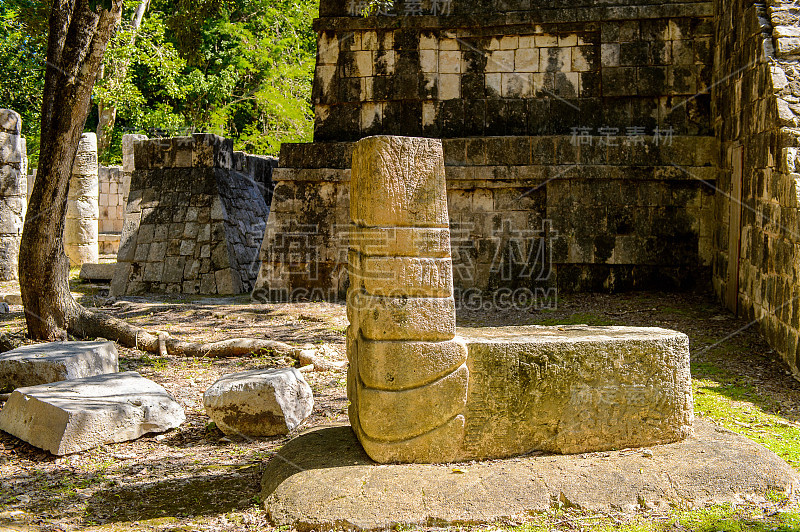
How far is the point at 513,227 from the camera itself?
31.4 ft

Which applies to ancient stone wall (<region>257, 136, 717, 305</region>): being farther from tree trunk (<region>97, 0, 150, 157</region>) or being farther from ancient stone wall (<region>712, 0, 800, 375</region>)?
tree trunk (<region>97, 0, 150, 157</region>)

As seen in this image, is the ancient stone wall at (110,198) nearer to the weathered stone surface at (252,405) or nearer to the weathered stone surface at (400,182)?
the weathered stone surface at (252,405)

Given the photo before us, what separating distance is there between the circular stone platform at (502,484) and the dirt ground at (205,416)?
10.7 inches

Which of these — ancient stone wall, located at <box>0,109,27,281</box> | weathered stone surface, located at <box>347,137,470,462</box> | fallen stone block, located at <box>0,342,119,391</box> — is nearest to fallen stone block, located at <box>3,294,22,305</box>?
ancient stone wall, located at <box>0,109,27,281</box>

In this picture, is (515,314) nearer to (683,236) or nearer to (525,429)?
(683,236)

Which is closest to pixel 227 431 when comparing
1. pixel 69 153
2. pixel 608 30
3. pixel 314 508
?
pixel 314 508

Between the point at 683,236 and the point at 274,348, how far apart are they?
549 cm

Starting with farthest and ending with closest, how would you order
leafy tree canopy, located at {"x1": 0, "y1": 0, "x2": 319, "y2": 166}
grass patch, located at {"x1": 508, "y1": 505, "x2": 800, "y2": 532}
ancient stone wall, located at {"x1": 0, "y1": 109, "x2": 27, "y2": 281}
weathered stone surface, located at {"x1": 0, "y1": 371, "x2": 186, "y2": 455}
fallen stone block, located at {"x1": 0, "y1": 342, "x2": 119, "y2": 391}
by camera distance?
leafy tree canopy, located at {"x1": 0, "y1": 0, "x2": 319, "y2": 166} → ancient stone wall, located at {"x1": 0, "y1": 109, "x2": 27, "y2": 281} → fallen stone block, located at {"x1": 0, "y1": 342, "x2": 119, "y2": 391} → weathered stone surface, located at {"x1": 0, "y1": 371, "x2": 186, "y2": 455} → grass patch, located at {"x1": 508, "y1": 505, "x2": 800, "y2": 532}

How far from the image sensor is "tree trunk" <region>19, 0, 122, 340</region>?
7176 millimetres

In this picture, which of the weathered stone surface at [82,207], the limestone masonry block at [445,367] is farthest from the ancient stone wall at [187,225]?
the limestone masonry block at [445,367]

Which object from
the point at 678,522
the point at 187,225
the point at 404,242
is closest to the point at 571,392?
the point at 678,522

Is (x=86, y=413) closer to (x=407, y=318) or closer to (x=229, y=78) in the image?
(x=407, y=318)

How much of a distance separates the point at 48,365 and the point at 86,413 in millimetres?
1125

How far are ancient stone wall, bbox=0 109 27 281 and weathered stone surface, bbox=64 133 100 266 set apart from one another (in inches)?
106
